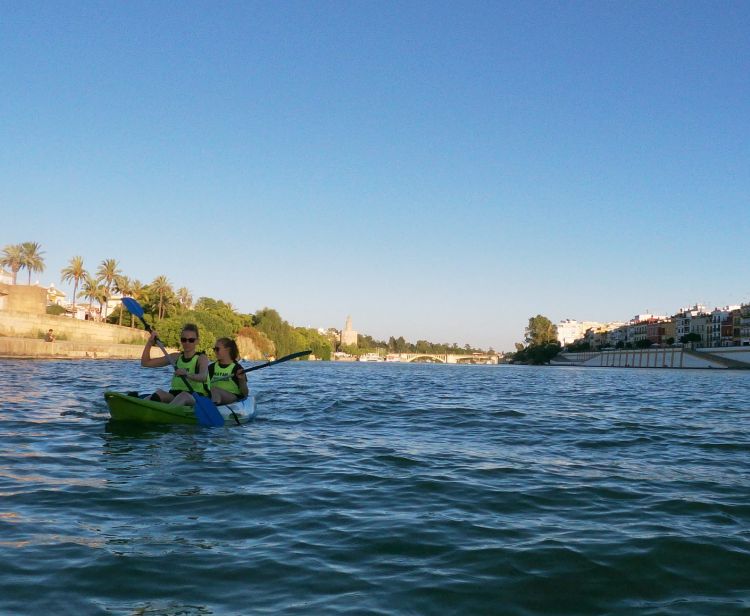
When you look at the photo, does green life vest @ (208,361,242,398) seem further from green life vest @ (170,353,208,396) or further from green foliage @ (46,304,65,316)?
green foliage @ (46,304,65,316)

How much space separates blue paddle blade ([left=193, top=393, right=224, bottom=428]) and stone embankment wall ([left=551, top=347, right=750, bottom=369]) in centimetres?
11314

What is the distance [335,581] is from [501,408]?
16.3 m

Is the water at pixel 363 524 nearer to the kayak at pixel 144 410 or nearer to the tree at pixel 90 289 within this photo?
the kayak at pixel 144 410

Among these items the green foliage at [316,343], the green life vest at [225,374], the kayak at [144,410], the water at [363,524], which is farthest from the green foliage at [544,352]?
the kayak at [144,410]

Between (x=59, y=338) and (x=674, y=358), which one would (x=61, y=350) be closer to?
(x=59, y=338)

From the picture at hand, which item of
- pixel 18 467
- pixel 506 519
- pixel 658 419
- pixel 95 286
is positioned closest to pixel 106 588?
pixel 506 519

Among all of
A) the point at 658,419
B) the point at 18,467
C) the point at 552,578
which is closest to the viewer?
the point at 552,578

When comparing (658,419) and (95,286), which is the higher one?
(95,286)

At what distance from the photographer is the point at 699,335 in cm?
14500

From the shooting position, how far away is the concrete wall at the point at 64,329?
56.5 m

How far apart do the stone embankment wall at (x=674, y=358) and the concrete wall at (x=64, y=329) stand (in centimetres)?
9257

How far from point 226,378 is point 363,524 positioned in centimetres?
855

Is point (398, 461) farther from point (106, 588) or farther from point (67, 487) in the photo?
point (106, 588)

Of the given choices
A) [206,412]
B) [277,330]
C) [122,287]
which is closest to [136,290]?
[122,287]
